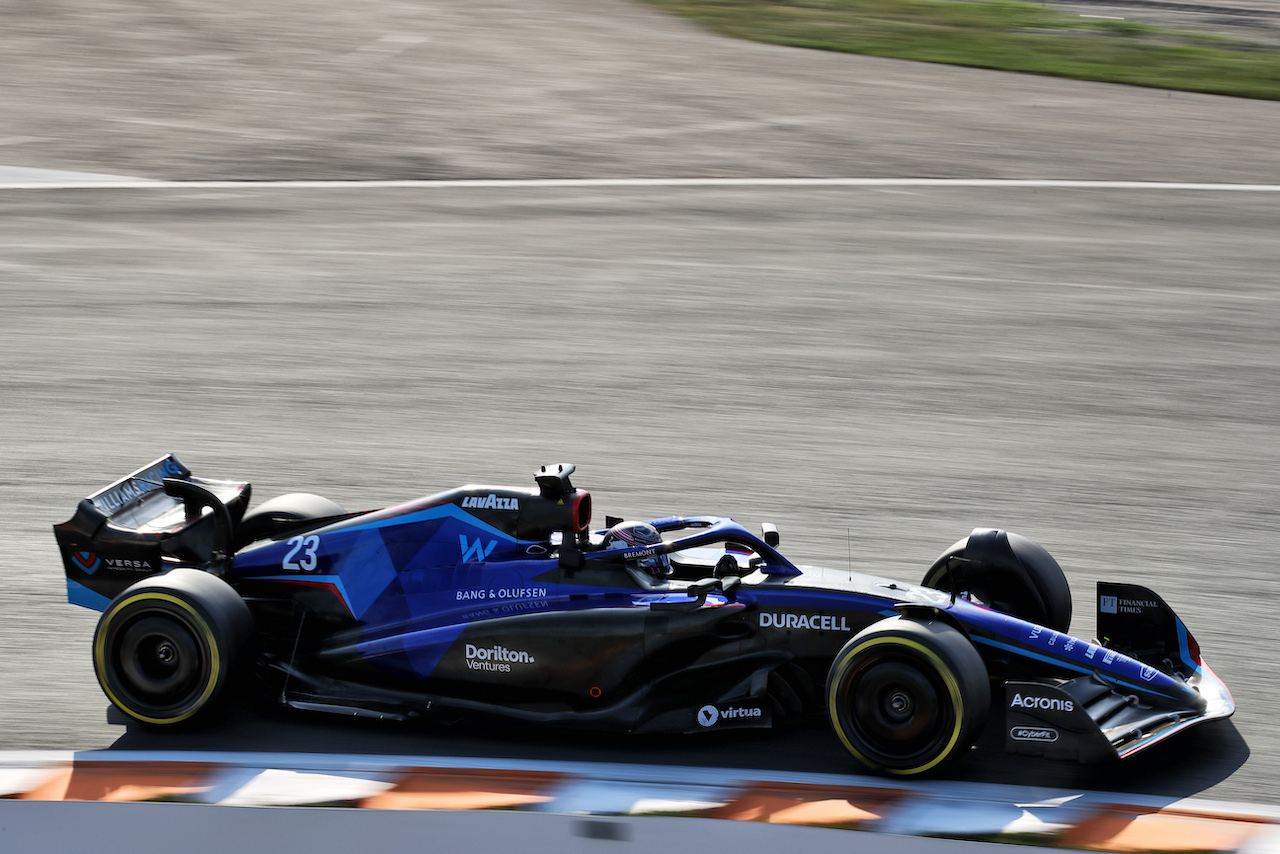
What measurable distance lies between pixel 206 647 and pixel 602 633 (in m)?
1.42

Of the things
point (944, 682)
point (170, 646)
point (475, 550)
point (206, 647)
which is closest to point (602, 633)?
point (475, 550)

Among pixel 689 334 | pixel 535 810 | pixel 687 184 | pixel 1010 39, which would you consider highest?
pixel 1010 39

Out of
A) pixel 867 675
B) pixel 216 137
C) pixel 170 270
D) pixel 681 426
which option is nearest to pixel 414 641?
pixel 867 675

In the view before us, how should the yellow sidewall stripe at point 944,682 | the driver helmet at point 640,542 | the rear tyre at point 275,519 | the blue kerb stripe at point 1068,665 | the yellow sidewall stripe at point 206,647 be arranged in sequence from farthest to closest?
the rear tyre at point 275,519, the driver helmet at point 640,542, the yellow sidewall stripe at point 206,647, the blue kerb stripe at point 1068,665, the yellow sidewall stripe at point 944,682

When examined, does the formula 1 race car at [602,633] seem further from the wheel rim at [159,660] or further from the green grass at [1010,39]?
the green grass at [1010,39]

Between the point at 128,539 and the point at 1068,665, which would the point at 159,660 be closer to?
the point at 128,539

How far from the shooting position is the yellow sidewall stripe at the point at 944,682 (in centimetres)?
442

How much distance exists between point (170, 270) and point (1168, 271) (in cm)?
928

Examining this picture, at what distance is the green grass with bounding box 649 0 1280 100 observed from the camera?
21.7 m

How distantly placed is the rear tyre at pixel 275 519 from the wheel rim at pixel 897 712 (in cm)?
232

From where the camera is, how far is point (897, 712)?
180 inches

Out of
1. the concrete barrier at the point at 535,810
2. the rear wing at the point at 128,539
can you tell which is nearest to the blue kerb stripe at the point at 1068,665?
the concrete barrier at the point at 535,810

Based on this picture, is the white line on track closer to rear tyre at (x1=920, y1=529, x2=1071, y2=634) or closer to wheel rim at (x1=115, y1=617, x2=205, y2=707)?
rear tyre at (x1=920, y1=529, x2=1071, y2=634)

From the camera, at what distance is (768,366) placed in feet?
33.7
